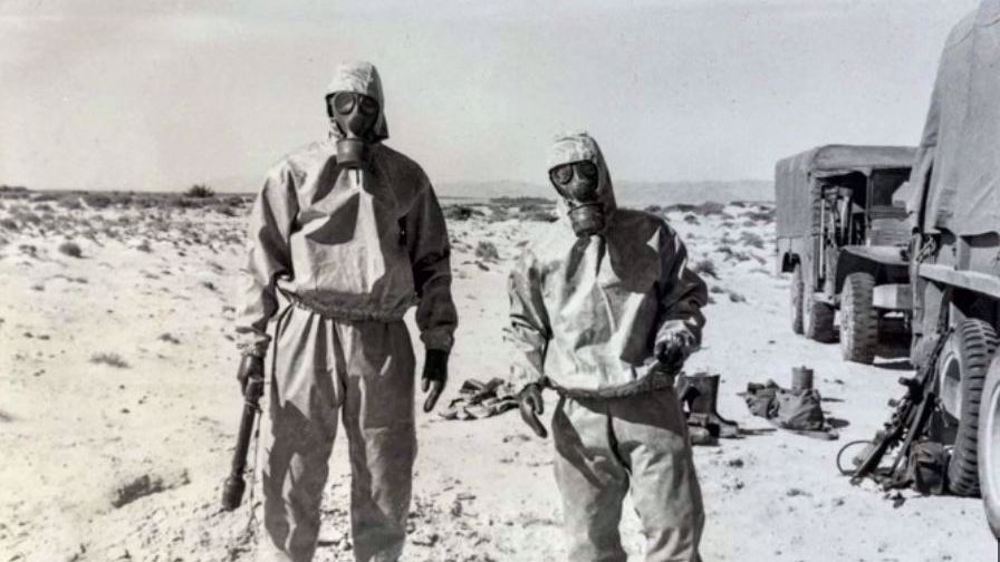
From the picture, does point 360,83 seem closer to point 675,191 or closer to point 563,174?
point 563,174

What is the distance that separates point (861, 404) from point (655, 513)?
7.23 meters

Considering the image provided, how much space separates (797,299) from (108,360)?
8.99 m

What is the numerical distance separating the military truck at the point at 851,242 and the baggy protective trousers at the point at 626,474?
819cm

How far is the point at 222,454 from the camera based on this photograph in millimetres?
7766

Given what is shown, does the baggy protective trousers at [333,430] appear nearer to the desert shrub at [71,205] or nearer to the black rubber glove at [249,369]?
the black rubber glove at [249,369]

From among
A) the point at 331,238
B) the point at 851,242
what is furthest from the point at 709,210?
the point at 331,238

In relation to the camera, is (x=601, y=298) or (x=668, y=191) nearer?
(x=601, y=298)

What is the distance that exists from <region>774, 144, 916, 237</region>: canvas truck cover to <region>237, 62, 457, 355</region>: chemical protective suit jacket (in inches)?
374

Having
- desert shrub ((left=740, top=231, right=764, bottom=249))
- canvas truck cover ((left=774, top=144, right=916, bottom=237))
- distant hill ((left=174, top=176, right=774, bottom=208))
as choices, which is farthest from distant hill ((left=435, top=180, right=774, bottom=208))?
canvas truck cover ((left=774, top=144, right=916, bottom=237))

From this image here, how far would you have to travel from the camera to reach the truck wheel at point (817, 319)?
556 inches

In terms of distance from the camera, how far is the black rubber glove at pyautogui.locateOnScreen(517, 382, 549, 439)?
382cm

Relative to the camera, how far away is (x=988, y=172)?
6.43 m

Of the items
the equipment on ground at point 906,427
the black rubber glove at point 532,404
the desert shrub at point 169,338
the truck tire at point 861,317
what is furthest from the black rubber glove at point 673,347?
the desert shrub at point 169,338

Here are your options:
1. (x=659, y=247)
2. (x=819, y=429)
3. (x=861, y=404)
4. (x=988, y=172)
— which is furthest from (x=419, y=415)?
(x=659, y=247)
